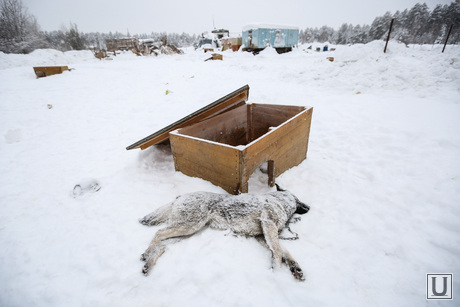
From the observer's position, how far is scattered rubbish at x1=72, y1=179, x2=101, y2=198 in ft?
9.84

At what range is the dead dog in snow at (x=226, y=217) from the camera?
2.01 m

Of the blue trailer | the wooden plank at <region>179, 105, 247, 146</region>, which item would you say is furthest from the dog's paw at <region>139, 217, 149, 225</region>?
the blue trailer

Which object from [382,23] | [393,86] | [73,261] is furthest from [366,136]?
[382,23]

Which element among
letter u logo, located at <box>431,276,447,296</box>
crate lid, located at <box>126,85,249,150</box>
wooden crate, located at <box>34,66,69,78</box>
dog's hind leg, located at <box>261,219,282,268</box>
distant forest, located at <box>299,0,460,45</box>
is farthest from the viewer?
distant forest, located at <box>299,0,460,45</box>

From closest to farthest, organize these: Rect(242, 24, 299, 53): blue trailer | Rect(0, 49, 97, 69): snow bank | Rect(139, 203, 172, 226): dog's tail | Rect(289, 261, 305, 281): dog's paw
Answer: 1. Rect(289, 261, 305, 281): dog's paw
2. Rect(139, 203, 172, 226): dog's tail
3. Rect(0, 49, 97, 69): snow bank
4. Rect(242, 24, 299, 53): blue trailer

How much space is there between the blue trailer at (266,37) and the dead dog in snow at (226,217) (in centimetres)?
2297

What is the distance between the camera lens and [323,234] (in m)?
2.20

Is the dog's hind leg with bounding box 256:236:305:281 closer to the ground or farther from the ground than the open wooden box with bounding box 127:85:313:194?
closer to the ground

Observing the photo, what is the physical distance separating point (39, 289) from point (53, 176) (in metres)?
2.29

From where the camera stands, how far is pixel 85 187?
122 inches

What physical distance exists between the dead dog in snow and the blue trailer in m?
23.0

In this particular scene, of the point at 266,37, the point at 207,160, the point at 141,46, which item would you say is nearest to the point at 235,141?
the point at 207,160

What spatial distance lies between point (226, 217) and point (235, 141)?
215 centimetres

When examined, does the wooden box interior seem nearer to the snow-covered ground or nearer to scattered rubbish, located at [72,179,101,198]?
the snow-covered ground
